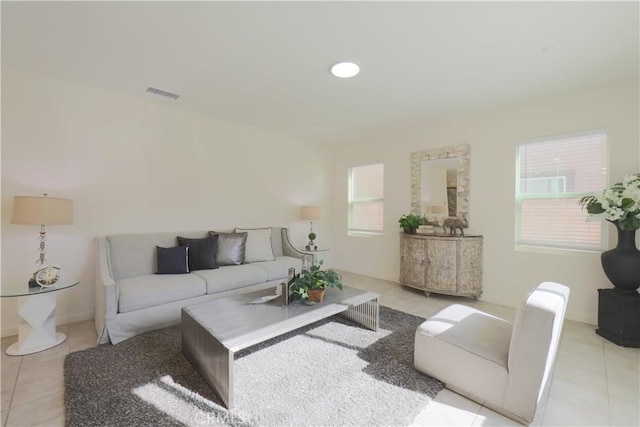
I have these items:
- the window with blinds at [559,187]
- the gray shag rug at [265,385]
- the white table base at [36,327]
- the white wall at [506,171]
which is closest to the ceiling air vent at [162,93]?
the white table base at [36,327]

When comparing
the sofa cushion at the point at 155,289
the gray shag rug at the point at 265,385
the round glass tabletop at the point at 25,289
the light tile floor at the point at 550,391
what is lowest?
the light tile floor at the point at 550,391

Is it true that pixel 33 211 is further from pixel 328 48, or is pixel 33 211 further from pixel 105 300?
Result: pixel 328 48

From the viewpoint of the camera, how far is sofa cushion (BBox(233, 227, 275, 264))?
12.3ft

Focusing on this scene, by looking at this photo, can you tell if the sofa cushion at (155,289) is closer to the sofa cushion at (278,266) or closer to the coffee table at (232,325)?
the coffee table at (232,325)

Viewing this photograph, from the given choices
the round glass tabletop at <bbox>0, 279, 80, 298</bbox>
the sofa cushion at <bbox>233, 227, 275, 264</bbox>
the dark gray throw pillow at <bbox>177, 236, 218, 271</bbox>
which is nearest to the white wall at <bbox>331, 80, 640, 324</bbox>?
the sofa cushion at <bbox>233, 227, 275, 264</bbox>

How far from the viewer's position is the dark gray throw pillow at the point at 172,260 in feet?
9.89

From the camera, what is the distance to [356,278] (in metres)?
4.71

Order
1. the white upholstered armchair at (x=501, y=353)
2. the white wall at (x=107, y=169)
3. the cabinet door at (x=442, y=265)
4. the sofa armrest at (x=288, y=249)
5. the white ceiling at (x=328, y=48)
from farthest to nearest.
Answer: the sofa armrest at (x=288, y=249) → the cabinet door at (x=442, y=265) → the white wall at (x=107, y=169) → the white ceiling at (x=328, y=48) → the white upholstered armchair at (x=501, y=353)

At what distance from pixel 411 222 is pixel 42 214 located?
13.2 ft

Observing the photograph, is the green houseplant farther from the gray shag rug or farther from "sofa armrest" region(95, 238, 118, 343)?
"sofa armrest" region(95, 238, 118, 343)

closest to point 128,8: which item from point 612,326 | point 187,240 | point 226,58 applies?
point 226,58

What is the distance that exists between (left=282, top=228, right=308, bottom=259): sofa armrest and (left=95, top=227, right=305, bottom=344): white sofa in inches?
22.7

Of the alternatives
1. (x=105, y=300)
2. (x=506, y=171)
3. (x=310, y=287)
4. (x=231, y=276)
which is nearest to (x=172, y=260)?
(x=231, y=276)

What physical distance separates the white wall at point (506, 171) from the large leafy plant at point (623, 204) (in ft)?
1.41
